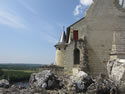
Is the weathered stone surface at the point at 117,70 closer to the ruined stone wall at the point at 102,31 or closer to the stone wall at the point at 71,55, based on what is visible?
the ruined stone wall at the point at 102,31

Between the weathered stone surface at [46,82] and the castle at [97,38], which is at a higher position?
the castle at [97,38]

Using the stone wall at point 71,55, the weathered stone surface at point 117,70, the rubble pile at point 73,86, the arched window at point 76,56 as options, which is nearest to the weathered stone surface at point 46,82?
the rubble pile at point 73,86

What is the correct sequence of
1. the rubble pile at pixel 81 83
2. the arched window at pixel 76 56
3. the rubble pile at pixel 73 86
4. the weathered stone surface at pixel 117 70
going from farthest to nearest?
→ the arched window at pixel 76 56
the weathered stone surface at pixel 117 70
the rubble pile at pixel 81 83
the rubble pile at pixel 73 86

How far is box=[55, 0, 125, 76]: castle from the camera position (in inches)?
576

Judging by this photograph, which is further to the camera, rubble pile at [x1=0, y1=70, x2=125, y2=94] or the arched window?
the arched window

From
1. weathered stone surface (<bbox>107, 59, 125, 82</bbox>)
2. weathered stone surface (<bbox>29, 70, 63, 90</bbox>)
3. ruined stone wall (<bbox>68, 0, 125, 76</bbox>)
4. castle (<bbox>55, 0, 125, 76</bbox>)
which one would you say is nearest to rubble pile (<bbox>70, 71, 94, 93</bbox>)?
weathered stone surface (<bbox>29, 70, 63, 90</bbox>)

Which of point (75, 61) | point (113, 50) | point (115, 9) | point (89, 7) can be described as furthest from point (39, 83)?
point (115, 9)

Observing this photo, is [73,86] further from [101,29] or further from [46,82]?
[101,29]

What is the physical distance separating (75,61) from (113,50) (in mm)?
4331

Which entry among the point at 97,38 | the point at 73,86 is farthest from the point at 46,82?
the point at 97,38

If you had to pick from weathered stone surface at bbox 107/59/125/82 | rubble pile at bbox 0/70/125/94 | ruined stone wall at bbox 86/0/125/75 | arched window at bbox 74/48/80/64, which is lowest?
rubble pile at bbox 0/70/125/94

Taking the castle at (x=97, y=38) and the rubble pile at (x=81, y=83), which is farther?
the castle at (x=97, y=38)

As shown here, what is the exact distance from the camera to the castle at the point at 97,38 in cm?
1462

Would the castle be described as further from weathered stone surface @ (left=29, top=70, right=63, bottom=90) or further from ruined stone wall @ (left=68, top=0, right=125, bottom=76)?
weathered stone surface @ (left=29, top=70, right=63, bottom=90)
